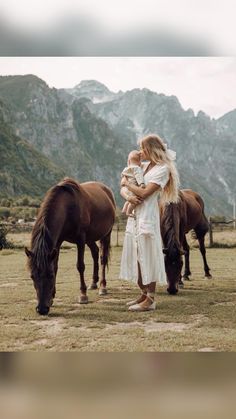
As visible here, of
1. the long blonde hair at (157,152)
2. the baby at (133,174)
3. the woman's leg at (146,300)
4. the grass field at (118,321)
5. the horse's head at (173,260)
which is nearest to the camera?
the grass field at (118,321)

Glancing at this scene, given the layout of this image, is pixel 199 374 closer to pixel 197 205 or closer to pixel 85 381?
pixel 85 381

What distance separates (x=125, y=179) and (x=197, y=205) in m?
4.50

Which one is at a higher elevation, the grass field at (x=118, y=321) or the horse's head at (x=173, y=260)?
the horse's head at (x=173, y=260)

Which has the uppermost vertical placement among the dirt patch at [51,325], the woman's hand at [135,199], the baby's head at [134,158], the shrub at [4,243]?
the baby's head at [134,158]

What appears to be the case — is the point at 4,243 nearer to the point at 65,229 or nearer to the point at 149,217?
the point at 65,229

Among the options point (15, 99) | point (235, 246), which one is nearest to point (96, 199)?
point (235, 246)

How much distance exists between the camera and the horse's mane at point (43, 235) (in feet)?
15.2

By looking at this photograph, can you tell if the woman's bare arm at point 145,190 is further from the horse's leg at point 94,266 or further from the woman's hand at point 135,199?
the horse's leg at point 94,266

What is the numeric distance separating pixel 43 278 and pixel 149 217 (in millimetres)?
1297

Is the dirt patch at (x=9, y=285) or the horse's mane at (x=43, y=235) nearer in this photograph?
the horse's mane at (x=43, y=235)

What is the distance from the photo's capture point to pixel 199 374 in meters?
1.36

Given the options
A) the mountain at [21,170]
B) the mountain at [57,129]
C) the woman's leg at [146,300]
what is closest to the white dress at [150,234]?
the woman's leg at [146,300]

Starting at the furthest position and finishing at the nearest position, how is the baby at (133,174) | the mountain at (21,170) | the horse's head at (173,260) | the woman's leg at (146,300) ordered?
1. the mountain at (21,170)
2. the horse's head at (173,260)
3. the woman's leg at (146,300)
4. the baby at (133,174)

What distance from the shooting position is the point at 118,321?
175 inches
